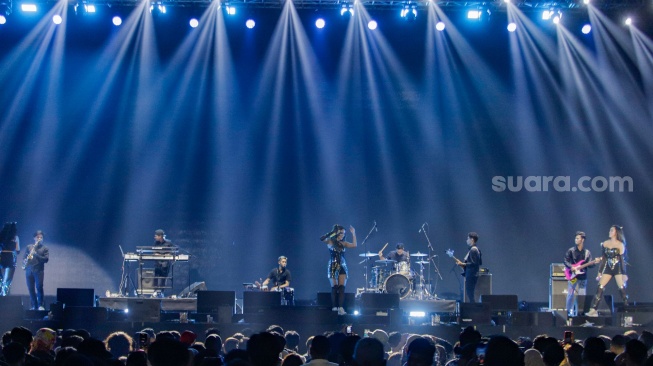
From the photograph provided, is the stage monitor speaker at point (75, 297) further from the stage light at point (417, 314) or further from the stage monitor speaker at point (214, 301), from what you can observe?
the stage light at point (417, 314)

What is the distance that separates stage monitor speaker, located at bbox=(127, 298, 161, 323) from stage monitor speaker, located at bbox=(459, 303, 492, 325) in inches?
228

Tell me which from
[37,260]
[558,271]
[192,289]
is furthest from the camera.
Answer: [192,289]

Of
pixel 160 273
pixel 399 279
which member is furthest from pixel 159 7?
pixel 399 279

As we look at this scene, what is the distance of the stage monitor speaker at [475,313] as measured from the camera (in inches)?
607

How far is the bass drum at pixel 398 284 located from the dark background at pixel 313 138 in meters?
2.04

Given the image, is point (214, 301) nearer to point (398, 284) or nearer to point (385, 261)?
point (398, 284)

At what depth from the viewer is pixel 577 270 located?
16.9 m

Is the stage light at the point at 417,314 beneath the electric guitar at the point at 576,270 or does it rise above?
beneath

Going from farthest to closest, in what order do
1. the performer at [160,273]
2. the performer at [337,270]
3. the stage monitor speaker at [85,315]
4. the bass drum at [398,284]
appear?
1. the bass drum at [398,284]
2. the performer at [160,273]
3. the performer at [337,270]
4. the stage monitor speaker at [85,315]

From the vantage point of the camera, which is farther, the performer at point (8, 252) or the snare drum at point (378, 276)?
the snare drum at point (378, 276)

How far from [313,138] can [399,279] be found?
14.6 feet

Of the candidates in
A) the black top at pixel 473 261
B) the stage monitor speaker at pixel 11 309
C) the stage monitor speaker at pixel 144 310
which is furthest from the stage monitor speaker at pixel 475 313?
the stage monitor speaker at pixel 11 309

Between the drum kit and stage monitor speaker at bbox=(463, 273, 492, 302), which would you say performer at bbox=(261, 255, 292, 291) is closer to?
the drum kit

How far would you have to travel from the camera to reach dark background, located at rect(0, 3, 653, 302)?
20.0 metres
